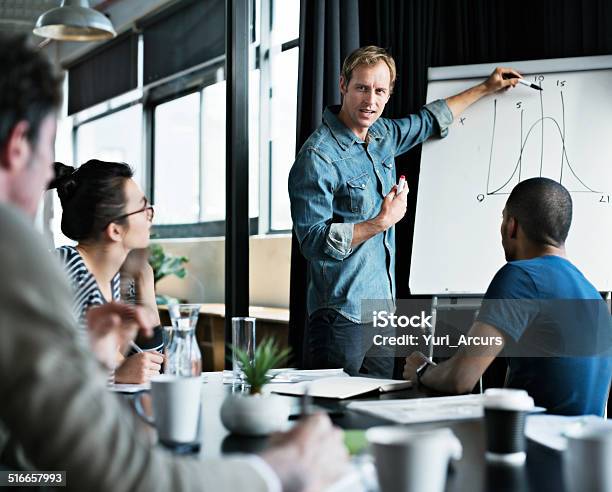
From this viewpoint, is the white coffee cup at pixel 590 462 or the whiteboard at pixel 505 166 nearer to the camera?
the white coffee cup at pixel 590 462

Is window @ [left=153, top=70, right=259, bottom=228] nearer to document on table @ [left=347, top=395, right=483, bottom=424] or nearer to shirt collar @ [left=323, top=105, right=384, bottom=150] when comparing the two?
shirt collar @ [left=323, top=105, right=384, bottom=150]

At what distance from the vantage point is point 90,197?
213cm

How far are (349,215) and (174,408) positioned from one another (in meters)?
1.64

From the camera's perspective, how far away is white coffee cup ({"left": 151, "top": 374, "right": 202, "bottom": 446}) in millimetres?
1186

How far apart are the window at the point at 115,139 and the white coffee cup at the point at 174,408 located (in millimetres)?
4722

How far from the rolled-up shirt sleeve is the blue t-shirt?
860mm

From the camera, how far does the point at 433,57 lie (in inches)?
130

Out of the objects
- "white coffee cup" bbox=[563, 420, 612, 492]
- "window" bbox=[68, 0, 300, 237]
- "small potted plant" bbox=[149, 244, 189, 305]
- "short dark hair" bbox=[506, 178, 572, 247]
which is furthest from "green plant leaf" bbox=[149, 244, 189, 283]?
"white coffee cup" bbox=[563, 420, 612, 492]

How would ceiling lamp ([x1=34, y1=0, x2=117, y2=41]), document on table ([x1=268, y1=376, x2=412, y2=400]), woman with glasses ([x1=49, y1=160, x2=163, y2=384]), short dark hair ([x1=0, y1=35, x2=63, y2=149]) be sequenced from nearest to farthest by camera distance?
short dark hair ([x1=0, y1=35, x2=63, y2=149]) < document on table ([x1=268, y1=376, x2=412, y2=400]) < woman with glasses ([x1=49, y1=160, x2=163, y2=384]) < ceiling lamp ([x1=34, y1=0, x2=117, y2=41])

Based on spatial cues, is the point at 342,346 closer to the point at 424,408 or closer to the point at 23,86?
the point at 424,408

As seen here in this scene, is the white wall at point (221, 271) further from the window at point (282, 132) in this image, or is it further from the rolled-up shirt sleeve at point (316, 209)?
the rolled-up shirt sleeve at point (316, 209)

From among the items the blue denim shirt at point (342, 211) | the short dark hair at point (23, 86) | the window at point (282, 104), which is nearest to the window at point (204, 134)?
the window at point (282, 104)

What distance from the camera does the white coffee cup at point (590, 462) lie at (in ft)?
3.13

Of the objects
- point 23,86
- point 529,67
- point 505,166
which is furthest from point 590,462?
point 529,67
